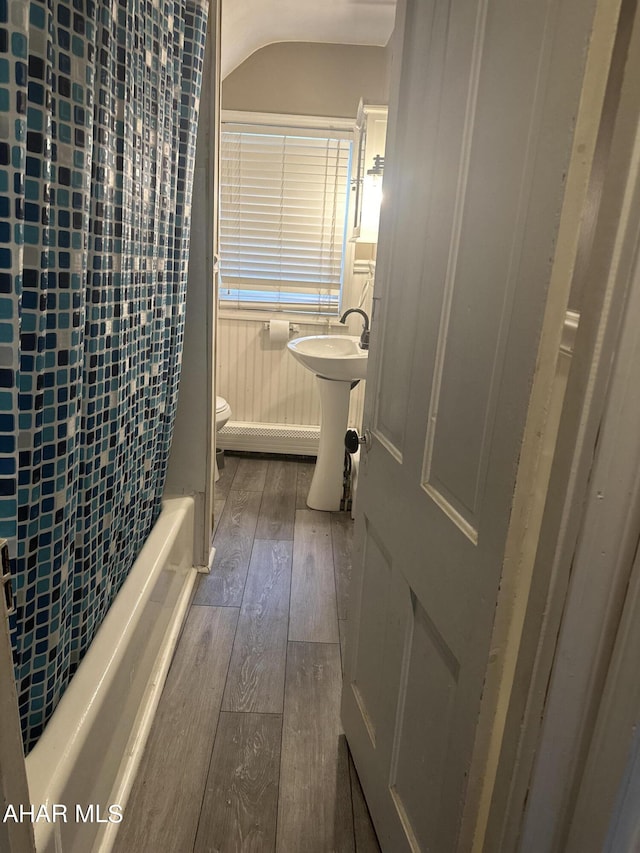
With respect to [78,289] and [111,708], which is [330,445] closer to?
[111,708]

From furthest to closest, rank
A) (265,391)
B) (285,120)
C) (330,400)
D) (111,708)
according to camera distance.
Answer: (265,391)
(285,120)
(330,400)
(111,708)

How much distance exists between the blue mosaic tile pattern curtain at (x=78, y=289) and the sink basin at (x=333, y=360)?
112 centimetres

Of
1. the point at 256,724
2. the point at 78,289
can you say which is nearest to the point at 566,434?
the point at 78,289

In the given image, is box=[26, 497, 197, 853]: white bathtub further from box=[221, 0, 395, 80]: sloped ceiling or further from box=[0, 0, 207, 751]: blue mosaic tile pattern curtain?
box=[221, 0, 395, 80]: sloped ceiling

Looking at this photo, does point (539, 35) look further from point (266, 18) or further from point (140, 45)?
point (266, 18)

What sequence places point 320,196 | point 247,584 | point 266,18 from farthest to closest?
point 320,196 → point 266,18 → point 247,584

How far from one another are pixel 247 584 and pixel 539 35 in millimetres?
2047

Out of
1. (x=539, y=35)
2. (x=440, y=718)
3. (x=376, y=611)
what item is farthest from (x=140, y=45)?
(x=440, y=718)

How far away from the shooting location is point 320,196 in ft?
11.0

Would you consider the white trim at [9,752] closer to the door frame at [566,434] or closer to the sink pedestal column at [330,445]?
the door frame at [566,434]

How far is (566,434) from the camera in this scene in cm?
63

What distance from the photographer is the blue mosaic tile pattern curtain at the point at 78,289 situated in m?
0.77

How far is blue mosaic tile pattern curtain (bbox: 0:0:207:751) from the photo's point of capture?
0.77m

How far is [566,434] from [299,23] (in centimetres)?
313
